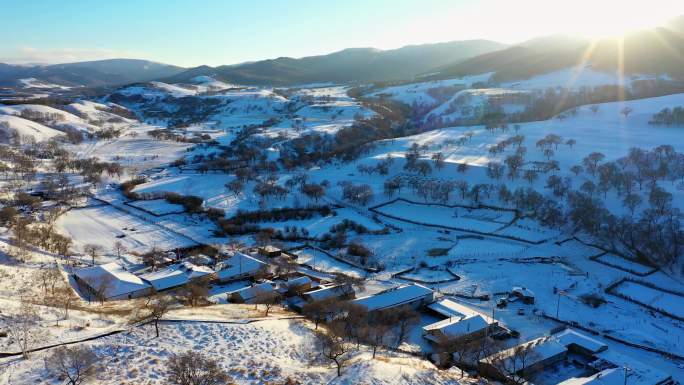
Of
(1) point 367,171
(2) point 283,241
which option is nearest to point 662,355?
(2) point 283,241

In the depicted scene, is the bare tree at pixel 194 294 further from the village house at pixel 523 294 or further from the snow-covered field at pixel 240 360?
the village house at pixel 523 294

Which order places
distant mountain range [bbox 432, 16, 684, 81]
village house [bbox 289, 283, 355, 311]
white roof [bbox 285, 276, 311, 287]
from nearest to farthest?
village house [bbox 289, 283, 355, 311] → white roof [bbox 285, 276, 311, 287] → distant mountain range [bbox 432, 16, 684, 81]

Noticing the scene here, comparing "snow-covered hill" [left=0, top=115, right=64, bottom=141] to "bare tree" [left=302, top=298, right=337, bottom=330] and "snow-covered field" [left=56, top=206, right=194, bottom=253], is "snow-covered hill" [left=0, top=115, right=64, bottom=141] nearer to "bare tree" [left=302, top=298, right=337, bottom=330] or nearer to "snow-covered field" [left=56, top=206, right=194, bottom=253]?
"snow-covered field" [left=56, top=206, right=194, bottom=253]

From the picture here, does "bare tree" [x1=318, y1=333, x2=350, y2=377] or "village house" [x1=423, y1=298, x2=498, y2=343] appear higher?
"bare tree" [x1=318, y1=333, x2=350, y2=377]

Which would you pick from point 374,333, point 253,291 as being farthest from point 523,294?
point 253,291

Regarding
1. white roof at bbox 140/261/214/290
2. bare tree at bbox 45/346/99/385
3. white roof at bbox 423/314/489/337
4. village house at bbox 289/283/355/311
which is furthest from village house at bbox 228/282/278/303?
bare tree at bbox 45/346/99/385

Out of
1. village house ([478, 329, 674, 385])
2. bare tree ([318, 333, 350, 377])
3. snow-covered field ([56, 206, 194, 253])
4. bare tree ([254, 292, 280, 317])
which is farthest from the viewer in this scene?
snow-covered field ([56, 206, 194, 253])

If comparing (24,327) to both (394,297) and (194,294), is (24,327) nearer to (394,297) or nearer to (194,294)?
(194,294)
